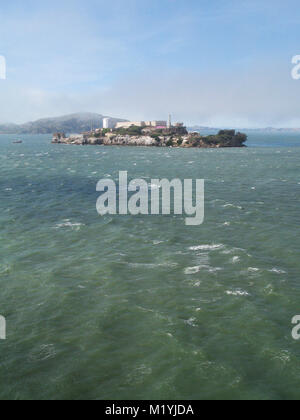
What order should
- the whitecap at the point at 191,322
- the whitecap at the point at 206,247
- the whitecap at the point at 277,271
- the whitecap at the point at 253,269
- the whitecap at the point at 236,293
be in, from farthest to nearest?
1. the whitecap at the point at 206,247
2. the whitecap at the point at 253,269
3. the whitecap at the point at 277,271
4. the whitecap at the point at 236,293
5. the whitecap at the point at 191,322

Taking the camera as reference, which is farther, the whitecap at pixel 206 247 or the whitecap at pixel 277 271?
the whitecap at pixel 206 247

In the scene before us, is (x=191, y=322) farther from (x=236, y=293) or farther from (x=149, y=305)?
(x=236, y=293)

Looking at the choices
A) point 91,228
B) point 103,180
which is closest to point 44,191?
point 103,180

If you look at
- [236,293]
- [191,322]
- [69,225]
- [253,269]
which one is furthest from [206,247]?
[69,225]

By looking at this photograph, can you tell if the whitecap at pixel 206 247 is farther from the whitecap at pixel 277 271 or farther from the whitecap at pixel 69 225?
the whitecap at pixel 69 225

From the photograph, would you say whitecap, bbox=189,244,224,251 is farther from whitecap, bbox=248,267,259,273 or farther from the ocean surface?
whitecap, bbox=248,267,259,273

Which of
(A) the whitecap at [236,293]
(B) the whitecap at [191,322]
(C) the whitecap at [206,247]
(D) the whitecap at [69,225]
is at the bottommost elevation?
(B) the whitecap at [191,322]

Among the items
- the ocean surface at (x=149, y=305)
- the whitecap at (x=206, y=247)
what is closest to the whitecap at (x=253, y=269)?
the ocean surface at (x=149, y=305)

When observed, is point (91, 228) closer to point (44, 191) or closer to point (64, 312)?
point (64, 312)

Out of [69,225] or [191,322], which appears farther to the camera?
[69,225]
